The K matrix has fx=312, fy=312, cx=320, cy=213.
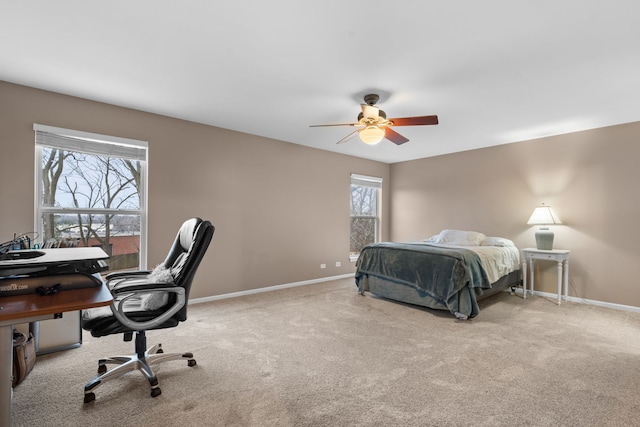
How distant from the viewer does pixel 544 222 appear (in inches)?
167

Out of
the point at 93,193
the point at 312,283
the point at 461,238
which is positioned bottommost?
the point at 312,283

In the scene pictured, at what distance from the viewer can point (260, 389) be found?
205 centimetres

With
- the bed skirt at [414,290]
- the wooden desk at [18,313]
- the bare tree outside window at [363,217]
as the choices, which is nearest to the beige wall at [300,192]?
the bare tree outside window at [363,217]

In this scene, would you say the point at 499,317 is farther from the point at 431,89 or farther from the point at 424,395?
the point at 431,89

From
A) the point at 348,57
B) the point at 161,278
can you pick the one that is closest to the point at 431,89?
the point at 348,57

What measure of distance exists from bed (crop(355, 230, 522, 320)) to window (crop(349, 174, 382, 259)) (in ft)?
5.30

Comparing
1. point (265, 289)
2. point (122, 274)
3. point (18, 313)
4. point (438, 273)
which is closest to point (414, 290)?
point (438, 273)

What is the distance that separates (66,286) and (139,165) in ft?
8.46

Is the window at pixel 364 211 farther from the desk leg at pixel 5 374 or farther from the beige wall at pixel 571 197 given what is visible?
the desk leg at pixel 5 374

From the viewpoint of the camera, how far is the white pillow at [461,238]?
→ 4.80 metres

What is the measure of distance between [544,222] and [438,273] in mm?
1861

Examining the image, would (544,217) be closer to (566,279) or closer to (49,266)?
(566,279)

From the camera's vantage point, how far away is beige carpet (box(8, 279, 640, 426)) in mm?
1793

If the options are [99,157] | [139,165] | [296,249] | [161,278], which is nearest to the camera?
[161,278]
